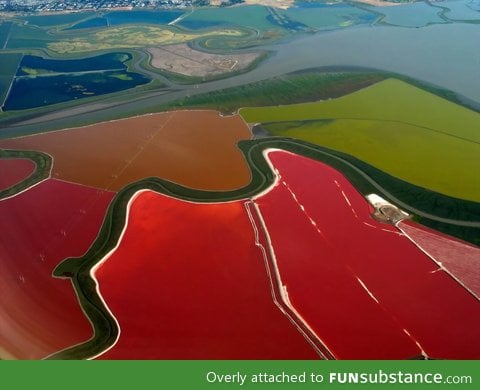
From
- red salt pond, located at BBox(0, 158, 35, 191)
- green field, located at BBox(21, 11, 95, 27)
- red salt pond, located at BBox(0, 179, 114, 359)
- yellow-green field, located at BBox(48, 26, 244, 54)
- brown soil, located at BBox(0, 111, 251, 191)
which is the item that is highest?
green field, located at BBox(21, 11, 95, 27)

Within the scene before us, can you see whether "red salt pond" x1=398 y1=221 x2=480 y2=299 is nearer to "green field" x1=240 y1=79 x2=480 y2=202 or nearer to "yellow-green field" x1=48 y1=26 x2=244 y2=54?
"green field" x1=240 y1=79 x2=480 y2=202

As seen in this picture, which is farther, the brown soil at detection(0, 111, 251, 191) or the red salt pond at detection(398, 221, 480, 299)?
the brown soil at detection(0, 111, 251, 191)

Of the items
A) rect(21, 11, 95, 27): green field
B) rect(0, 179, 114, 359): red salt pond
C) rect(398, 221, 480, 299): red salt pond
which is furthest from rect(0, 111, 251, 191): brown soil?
rect(21, 11, 95, 27): green field

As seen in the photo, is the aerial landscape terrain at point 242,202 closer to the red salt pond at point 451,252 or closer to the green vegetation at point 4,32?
the red salt pond at point 451,252

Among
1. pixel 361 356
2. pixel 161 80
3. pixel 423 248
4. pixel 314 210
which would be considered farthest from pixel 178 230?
pixel 161 80

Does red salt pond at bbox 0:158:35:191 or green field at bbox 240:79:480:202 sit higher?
green field at bbox 240:79:480:202

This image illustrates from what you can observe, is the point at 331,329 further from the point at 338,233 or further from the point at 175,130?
the point at 175,130
